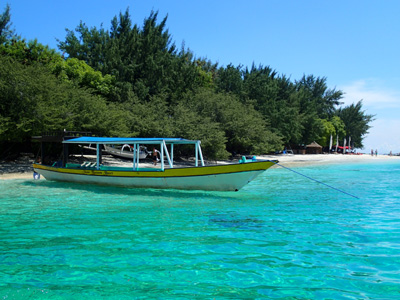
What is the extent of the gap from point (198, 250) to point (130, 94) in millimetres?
32035

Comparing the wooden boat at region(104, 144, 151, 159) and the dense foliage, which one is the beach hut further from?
the wooden boat at region(104, 144, 151, 159)

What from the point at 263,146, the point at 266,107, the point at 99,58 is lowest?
the point at 263,146

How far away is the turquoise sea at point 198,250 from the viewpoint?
531 cm

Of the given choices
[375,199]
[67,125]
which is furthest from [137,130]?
[375,199]

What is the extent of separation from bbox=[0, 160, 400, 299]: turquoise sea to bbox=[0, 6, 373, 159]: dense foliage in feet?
38.7

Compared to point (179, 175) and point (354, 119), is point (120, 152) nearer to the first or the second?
point (179, 175)

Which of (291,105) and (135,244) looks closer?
(135,244)

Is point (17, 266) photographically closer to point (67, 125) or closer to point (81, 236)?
point (81, 236)

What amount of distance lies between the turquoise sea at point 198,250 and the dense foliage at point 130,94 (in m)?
11.8

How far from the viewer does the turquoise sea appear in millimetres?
5312

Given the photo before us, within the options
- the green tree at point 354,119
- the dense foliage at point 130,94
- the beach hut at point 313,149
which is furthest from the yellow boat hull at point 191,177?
the green tree at point 354,119

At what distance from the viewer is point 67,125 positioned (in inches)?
953

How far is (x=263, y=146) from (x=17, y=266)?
117ft

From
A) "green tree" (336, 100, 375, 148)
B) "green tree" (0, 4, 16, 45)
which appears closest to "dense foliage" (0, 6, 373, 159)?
"green tree" (0, 4, 16, 45)
